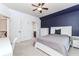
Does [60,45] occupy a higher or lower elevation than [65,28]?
lower

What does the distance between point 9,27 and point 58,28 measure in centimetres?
267

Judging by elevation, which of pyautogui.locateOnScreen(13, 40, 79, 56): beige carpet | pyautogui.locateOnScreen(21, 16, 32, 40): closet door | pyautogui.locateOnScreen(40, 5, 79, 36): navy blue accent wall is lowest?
pyautogui.locateOnScreen(13, 40, 79, 56): beige carpet

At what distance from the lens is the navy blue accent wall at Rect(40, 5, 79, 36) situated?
348 cm

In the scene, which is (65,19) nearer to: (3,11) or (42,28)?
(42,28)

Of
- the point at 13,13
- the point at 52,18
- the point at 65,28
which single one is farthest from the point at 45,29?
the point at 13,13

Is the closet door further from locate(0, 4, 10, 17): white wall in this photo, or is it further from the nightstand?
Answer: the nightstand

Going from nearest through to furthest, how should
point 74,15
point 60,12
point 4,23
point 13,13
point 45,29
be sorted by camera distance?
point 4,23 → point 13,13 → point 74,15 → point 60,12 → point 45,29

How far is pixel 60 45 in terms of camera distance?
221 centimetres

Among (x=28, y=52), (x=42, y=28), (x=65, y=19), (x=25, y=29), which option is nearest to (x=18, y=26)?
(x=25, y=29)

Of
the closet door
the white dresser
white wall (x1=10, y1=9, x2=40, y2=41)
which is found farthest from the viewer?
the white dresser

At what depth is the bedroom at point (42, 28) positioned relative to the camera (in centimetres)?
247

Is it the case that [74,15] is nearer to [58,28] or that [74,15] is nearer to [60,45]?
[58,28]

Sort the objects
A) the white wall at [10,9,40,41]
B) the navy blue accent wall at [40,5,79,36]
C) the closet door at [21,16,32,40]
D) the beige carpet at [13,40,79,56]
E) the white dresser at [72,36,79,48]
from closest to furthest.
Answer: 1. the beige carpet at [13,40,79,56]
2. the white wall at [10,9,40,41]
3. the closet door at [21,16,32,40]
4. the white dresser at [72,36,79,48]
5. the navy blue accent wall at [40,5,79,36]

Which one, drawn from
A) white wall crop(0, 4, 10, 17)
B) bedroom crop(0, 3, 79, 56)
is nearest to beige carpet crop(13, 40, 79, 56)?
bedroom crop(0, 3, 79, 56)
